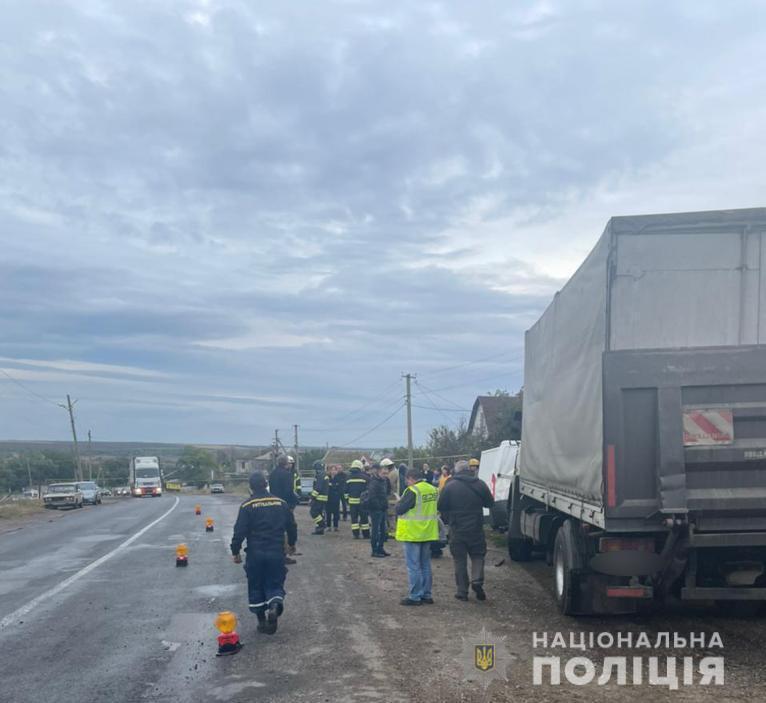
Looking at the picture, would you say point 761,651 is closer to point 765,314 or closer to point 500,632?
point 500,632

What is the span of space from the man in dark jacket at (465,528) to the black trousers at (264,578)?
260 centimetres

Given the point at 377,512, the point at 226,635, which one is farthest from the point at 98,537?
the point at 226,635

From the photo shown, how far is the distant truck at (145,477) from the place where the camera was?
6391 cm

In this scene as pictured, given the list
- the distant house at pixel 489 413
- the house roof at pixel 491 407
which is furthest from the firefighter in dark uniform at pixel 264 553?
the house roof at pixel 491 407

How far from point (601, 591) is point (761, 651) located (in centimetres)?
145

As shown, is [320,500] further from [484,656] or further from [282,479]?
[484,656]

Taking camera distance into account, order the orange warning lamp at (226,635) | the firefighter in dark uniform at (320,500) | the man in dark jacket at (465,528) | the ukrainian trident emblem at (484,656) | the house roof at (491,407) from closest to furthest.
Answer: the ukrainian trident emblem at (484,656)
the orange warning lamp at (226,635)
the man in dark jacket at (465,528)
the firefighter in dark uniform at (320,500)
the house roof at (491,407)

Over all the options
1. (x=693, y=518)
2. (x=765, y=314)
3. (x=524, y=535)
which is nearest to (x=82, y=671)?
(x=693, y=518)

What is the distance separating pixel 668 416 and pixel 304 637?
3.98 metres

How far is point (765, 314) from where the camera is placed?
784 centimetres

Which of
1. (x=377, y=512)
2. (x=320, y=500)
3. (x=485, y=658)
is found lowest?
(x=485, y=658)

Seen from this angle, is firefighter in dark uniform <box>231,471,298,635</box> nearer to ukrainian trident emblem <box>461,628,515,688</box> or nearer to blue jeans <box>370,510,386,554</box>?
ukrainian trident emblem <box>461,628,515,688</box>

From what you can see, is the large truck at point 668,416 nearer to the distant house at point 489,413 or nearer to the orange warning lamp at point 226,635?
the orange warning lamp at point 226,635

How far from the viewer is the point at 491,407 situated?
54625mm
